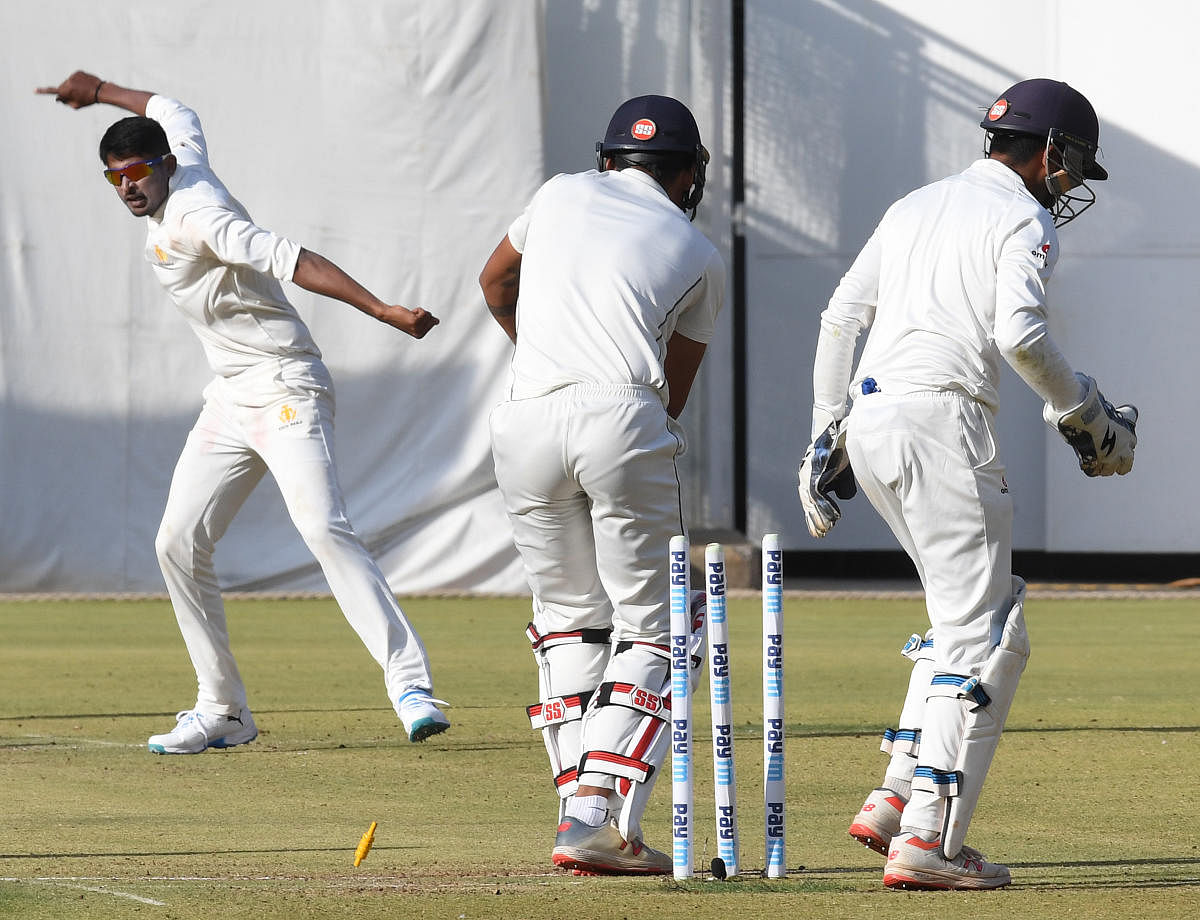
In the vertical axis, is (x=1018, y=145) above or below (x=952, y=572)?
above

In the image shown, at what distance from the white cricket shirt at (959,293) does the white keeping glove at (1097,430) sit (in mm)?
69

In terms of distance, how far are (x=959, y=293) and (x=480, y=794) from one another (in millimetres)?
2241

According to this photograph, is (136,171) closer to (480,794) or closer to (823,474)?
(480,794)

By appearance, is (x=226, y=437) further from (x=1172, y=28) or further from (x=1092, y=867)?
(x=1172, y=28)

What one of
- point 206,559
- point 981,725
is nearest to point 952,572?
point 981,725

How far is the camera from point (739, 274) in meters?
15.6

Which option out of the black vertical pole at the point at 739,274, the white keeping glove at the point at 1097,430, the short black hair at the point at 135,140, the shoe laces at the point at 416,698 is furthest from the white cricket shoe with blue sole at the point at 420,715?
the black vertical pole at the point at 739,274

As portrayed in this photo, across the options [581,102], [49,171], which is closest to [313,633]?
[49,171]

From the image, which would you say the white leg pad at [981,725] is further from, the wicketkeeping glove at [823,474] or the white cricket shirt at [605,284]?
the white cricket shirt at [605,284]

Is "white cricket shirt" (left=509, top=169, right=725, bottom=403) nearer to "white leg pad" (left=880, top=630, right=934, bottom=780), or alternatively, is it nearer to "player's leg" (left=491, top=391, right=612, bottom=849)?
"player's leg" (left=491, top=391, right=612, bottom=849)

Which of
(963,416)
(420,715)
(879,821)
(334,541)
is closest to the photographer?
(963,416)

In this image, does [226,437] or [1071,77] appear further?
[1071,77]

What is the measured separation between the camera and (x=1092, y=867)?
4.45 meters

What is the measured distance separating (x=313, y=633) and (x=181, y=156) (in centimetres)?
489
